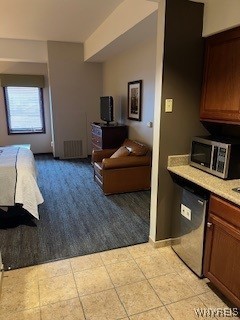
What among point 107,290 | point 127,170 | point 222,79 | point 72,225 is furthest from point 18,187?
point 222,79

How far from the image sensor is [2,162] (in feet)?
9.91

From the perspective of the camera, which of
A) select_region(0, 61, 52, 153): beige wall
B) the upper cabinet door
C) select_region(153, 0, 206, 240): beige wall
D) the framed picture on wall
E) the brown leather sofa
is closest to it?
the upper cabinet door

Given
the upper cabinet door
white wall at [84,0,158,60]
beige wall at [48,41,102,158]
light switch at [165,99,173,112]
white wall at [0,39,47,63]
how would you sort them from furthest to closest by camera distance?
beige wall at [48,41,102,158] < white wall at [0,39,47,63] < white wall at [84,0,158,60] < light switch at [165,99,173,112] < the upper cabinet door

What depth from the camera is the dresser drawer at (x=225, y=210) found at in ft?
5.56

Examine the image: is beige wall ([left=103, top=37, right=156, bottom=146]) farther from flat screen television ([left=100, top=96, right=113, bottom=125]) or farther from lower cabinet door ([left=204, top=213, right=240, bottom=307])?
lower cabinet door ([left=204, top=213, right=240, bottom=307])

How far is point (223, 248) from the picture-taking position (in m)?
1.83

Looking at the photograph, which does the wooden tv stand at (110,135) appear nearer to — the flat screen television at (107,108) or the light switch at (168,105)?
the flat screen television at (107,108)

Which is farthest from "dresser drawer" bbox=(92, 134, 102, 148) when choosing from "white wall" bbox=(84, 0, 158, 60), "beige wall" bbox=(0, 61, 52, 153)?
"beige wall" bbox=(0, 61, 52, 153)

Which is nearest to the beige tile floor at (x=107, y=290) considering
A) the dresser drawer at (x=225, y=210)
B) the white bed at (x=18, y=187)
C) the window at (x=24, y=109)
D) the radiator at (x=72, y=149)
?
the dresser drawer at (x=225, y=210)

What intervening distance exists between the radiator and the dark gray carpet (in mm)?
1910

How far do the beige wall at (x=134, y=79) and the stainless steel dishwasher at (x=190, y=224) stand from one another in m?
1.93

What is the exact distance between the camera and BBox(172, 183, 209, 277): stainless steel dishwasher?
2.04m

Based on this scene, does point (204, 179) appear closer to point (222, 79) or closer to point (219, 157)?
point (219, 157)

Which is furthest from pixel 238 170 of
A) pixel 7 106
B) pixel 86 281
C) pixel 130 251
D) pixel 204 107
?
pixel 7 106
